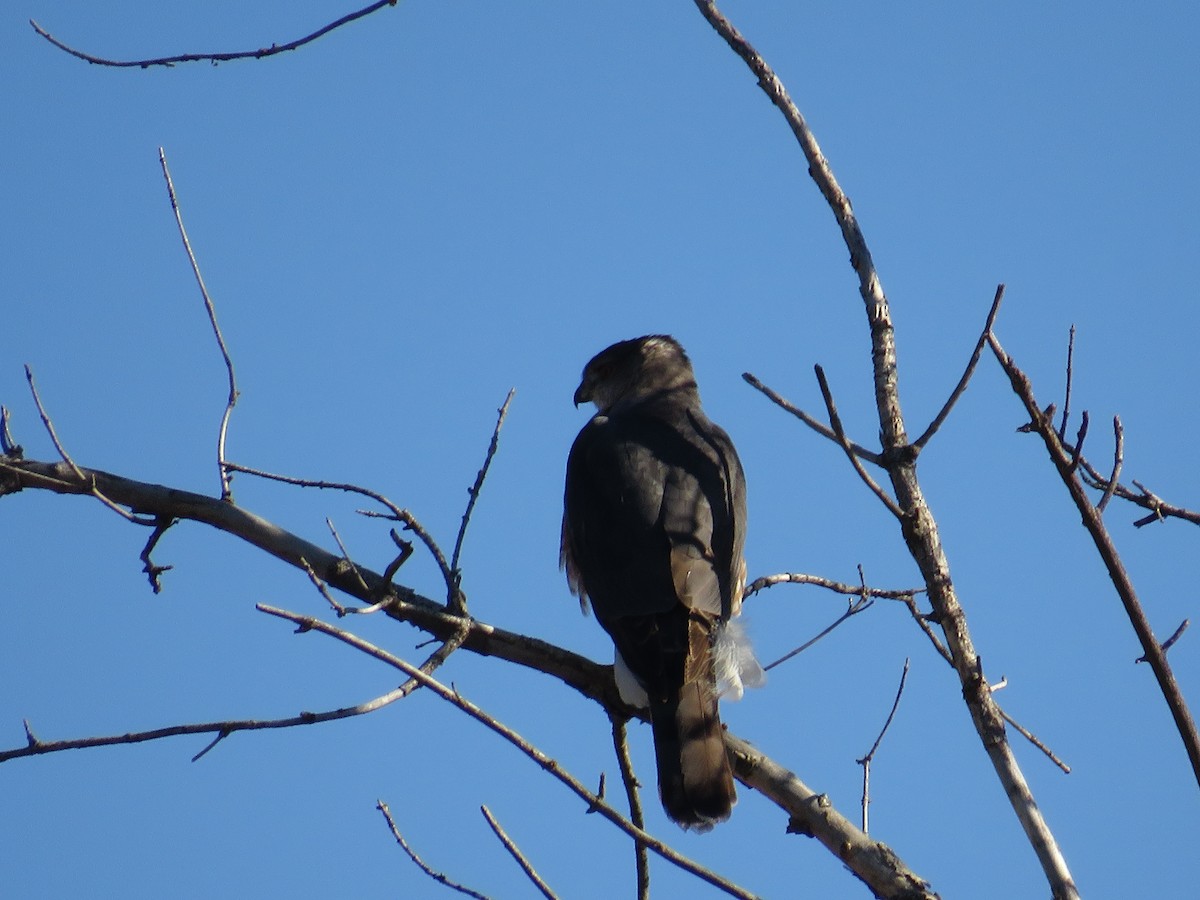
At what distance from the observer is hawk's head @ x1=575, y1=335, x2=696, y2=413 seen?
741cm

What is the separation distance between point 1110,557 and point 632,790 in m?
1.83

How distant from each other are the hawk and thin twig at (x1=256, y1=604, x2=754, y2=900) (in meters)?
1.55

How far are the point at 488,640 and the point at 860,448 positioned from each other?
1418 mm

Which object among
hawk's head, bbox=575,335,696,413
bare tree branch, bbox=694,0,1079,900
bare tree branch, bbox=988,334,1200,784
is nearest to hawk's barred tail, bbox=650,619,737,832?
bare tree branch, bbox=694,0,1079,900

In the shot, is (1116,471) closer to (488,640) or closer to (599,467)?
(488,640)

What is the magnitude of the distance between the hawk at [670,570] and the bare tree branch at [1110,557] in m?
1.64

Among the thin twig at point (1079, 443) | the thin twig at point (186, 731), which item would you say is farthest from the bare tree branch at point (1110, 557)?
the thin twig at point (186, 731)

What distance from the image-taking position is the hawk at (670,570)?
4.23 m

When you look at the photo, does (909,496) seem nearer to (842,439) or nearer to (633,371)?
(842,439)

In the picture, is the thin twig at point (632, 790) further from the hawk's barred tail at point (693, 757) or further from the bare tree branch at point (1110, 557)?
the bare tree branch at point (1110, 557)

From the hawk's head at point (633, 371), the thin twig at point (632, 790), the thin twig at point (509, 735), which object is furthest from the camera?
the hawk's head at point (633, 371)

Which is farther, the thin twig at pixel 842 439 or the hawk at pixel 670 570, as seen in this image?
the hawk at pixel 670 570

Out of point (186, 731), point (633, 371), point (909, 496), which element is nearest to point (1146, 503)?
point (909, 496)

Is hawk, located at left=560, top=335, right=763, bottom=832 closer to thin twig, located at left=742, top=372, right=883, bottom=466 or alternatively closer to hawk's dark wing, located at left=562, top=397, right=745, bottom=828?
hawk's dark wing, located at left=562, top=397, right=745, bottom=828
